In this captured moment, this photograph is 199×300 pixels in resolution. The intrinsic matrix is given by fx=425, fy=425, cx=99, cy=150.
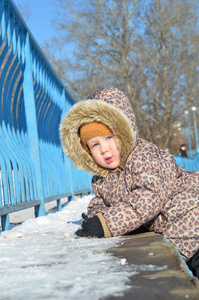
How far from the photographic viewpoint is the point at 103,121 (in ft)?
8.30

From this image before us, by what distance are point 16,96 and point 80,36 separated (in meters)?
19.9

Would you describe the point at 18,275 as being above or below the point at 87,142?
below

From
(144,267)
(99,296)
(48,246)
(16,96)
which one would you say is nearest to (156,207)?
(48,246)

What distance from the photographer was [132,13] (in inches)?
945

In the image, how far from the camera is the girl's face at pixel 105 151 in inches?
99.9

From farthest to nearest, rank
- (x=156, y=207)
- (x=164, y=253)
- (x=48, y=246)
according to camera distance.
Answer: (x=156, y=207)
(x=48, y=246)
(x=164, y=253)

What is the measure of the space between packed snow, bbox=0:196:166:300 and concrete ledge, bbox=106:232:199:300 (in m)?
0.03

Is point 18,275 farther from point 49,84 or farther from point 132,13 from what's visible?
point 132,13

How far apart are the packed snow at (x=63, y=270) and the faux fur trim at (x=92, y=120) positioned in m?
0.59

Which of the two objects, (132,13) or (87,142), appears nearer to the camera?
(87,142)

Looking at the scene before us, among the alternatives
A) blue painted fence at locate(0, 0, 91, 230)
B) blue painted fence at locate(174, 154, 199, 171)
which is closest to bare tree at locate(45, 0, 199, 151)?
blue painted fence at locate(174, 154, 199, 171)

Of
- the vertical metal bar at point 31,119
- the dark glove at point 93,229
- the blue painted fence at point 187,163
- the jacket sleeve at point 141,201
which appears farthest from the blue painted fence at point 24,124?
the blue painted fence at point 187,163

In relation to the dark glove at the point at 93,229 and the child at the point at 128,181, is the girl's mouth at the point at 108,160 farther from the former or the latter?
the dark glove at the point at 93,229

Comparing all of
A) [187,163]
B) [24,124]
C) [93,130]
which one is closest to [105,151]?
[93,130]
